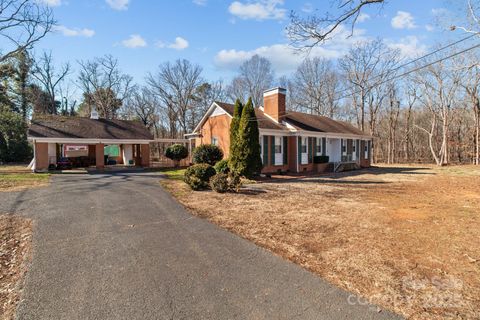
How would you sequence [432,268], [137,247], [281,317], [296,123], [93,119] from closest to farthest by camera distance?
[281,317], [432,268], [137,247], [296,123], [93,119]

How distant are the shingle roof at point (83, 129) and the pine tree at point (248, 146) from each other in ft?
40.5

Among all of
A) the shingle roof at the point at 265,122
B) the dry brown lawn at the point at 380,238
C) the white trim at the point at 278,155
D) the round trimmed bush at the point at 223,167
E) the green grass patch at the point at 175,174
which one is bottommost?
the dry brown lawn at the point at 380,238

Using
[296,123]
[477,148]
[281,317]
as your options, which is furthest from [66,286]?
[477,148]

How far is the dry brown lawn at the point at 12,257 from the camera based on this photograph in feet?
10.6

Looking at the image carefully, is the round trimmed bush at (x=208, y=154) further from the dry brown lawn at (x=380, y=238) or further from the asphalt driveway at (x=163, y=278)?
the asphalt driveway at (x=163, y=278)

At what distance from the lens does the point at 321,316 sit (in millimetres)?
2857

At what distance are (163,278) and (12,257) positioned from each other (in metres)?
3.01

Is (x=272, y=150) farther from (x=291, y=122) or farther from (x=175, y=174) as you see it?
(x=175, y=174)

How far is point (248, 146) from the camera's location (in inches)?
566

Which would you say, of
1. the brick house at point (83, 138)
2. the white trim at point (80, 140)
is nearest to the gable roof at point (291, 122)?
the white trim at point (80, 140)

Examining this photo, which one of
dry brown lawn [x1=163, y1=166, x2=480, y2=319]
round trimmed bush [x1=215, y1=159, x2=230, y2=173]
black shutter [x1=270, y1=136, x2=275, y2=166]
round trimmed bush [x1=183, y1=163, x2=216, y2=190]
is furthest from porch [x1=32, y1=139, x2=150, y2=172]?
dry brown lawn [x1=163, y1=166, x2=480, y2=319]

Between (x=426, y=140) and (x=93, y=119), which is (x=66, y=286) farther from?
(x=426, y=140)

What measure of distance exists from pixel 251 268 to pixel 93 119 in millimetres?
24758

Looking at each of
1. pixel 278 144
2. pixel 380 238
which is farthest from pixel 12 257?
pixel 278 144
